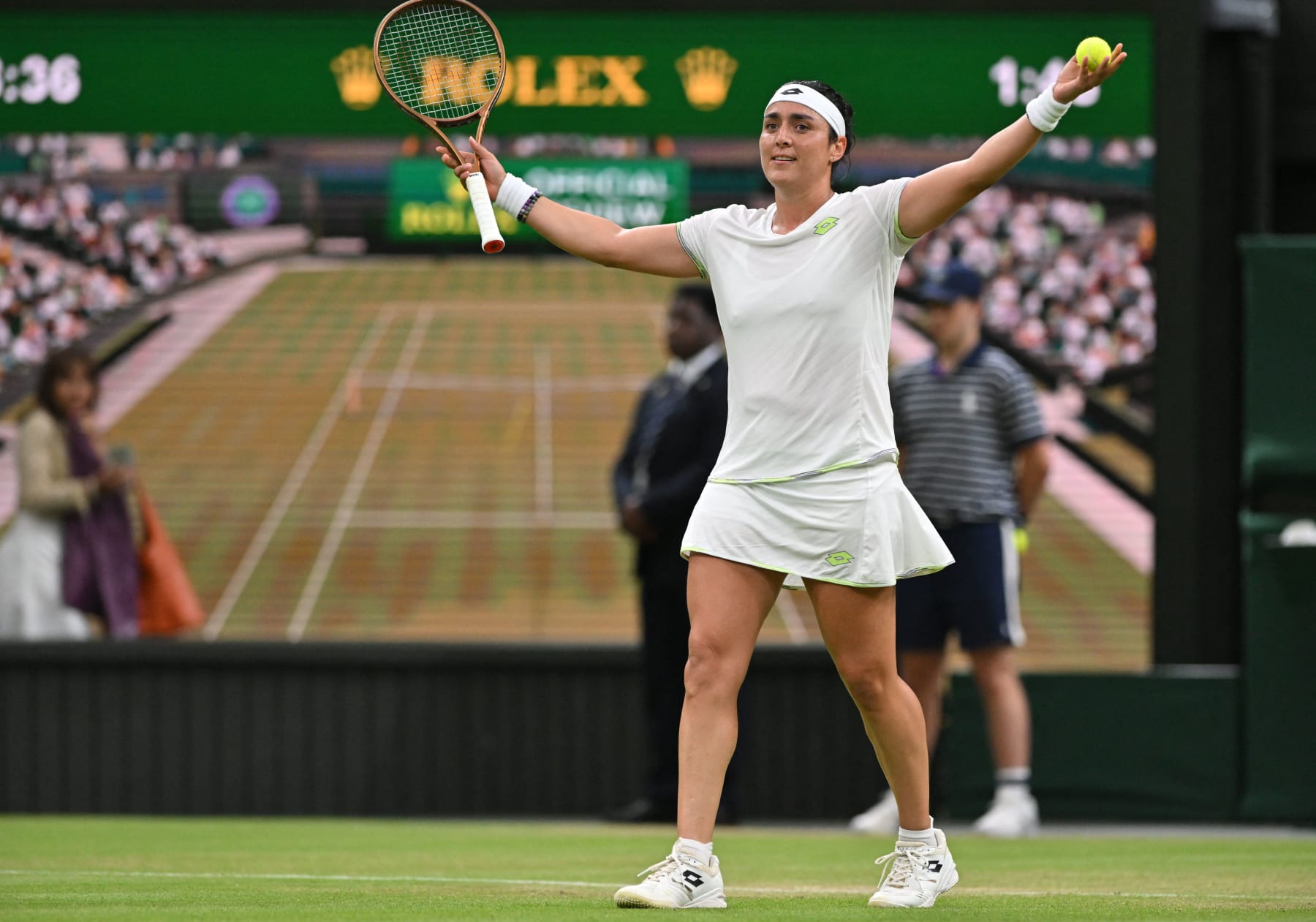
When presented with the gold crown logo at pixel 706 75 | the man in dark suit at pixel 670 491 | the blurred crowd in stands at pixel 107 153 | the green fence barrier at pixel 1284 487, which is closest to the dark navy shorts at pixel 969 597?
the man in dark suit at pixel 670 491

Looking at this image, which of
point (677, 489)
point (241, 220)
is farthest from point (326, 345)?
point (677, 489)

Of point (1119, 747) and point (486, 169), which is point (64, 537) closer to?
point (486, 169)

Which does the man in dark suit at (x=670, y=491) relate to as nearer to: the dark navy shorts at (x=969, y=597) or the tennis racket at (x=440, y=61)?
the dark navy shorts at (x=969, y=597)

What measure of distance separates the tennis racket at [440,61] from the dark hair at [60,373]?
3.61 metres

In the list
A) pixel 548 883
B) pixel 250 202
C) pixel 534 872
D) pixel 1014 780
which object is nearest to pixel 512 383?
pixel 250 202

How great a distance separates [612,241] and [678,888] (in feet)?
4.74

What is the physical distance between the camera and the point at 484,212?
4.41 metres

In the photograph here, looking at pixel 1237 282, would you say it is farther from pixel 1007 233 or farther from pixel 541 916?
pixel 541 916

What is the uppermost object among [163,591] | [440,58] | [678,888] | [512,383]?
[440,58]

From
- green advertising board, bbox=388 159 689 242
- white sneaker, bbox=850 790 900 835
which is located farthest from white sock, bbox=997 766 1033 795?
green advertising board, bbox=388 159 689 242

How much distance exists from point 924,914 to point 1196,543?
178 inches

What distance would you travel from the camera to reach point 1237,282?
8.20 meters

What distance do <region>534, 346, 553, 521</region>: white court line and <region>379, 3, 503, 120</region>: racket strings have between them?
3.29 meters

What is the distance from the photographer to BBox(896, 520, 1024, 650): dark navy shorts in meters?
7.13
